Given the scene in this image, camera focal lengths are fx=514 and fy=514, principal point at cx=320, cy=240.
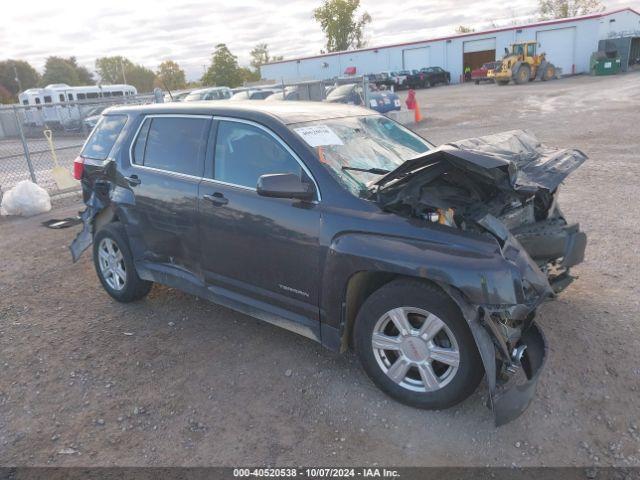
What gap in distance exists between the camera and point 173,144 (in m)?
4.27

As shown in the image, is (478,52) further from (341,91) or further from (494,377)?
(494,377)

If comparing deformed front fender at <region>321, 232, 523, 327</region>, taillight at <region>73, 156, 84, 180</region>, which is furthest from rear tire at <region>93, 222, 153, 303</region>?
deformed front fender at <region>321, 232, 523, 327</region>

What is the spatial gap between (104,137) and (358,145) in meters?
2.62

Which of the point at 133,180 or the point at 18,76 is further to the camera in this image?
the point at 18,76

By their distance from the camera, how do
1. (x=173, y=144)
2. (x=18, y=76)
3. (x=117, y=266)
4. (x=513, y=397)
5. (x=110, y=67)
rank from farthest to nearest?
1. (x=110, y=67)
2. (x=18, y=76)
3. (x=117, y=266)
4. (x=173, y=144)
5. (x=513, y=397)

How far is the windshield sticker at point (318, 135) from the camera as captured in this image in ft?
11.7

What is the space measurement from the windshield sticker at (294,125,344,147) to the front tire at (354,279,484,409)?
45.2 inches

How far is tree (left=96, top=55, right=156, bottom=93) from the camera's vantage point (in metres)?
99.0

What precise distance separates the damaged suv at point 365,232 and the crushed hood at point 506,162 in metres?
0.01

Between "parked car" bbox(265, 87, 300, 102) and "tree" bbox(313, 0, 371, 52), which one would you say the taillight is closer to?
"parked car" bbox(265, 87, 300, 102)

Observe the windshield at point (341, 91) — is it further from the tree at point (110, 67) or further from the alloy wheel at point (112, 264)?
the tree at point (110, 67)

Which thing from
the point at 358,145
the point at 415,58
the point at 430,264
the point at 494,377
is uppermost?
the point at 415,58

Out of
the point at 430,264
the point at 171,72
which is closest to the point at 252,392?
the point at 430,264

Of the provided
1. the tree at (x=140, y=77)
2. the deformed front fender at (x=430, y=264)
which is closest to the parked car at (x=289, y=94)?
the deformed front fender at (x=430, y=264)
